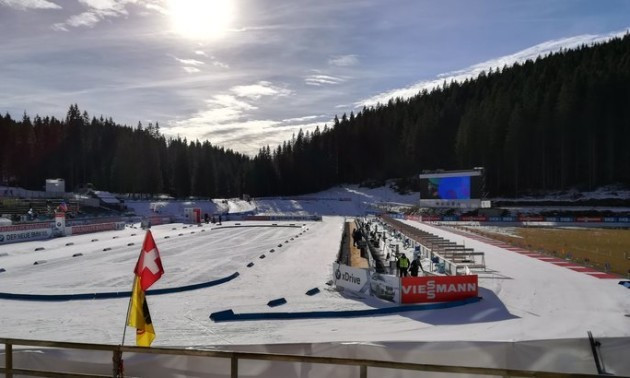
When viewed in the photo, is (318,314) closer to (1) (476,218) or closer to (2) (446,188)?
(2) (446,188)

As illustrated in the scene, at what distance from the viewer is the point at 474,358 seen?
766cm

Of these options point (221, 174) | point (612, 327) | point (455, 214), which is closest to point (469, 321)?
point (612, 327)

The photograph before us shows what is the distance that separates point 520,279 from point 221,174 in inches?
4665

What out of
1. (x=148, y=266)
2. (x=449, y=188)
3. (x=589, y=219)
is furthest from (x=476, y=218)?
(x=148, y=266)

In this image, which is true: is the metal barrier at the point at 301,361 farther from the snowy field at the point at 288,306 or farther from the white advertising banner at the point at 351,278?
the white advertising banner at the point at 351,278

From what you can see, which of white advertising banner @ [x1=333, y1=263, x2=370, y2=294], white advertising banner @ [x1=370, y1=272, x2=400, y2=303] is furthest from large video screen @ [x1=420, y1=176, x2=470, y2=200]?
white advertising banner @ [x1=370, y1=272, x2=400, y2=303]

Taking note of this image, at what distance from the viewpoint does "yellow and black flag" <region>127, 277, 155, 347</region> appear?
7.25m

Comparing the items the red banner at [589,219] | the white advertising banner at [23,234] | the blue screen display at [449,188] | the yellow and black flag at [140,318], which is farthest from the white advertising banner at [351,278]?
the red banner at [589,219]

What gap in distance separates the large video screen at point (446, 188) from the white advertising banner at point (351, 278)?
1417 inches

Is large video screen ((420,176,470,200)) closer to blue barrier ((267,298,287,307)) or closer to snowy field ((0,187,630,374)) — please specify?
snowy field ((0,187,630,374))

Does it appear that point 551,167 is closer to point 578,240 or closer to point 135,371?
point 578,240

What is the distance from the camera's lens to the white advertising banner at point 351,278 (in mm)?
17984

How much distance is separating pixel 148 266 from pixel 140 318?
0.77m

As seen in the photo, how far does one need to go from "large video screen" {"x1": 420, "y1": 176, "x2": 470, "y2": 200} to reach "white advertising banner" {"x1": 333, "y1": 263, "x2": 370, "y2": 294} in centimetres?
3599
